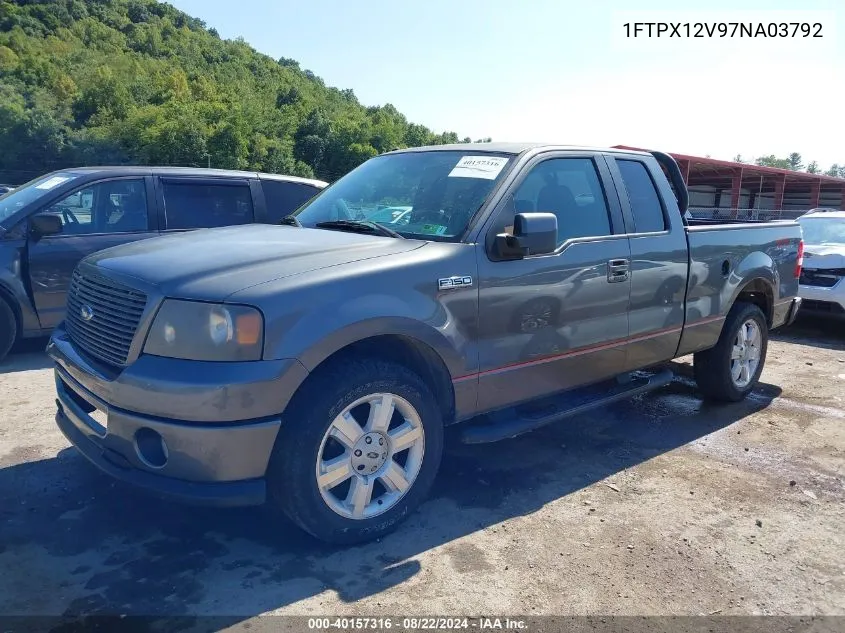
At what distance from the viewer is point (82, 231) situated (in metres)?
6.26

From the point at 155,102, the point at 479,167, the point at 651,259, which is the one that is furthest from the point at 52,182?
the point at 155,102

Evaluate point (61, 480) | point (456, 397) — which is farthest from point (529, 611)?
point (61, 480)

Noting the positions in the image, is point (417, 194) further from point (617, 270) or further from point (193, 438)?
point (193, 438)

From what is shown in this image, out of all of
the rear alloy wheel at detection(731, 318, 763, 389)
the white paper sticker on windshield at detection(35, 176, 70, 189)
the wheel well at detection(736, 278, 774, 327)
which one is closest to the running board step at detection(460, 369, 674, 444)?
the rear alloy wheel at detection(731, 318, 763, 389)

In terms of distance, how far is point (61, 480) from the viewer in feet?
12.0

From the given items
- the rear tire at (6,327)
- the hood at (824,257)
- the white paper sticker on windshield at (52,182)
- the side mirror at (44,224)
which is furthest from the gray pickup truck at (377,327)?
the hood at (824,257)

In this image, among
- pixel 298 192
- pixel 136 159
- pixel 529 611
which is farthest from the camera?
pixel 136 159

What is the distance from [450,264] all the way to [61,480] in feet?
8.18

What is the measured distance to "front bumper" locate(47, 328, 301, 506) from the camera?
262cm

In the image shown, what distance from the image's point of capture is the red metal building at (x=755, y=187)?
33.4 meters

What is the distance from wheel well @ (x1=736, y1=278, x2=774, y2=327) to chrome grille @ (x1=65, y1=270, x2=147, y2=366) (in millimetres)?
4499

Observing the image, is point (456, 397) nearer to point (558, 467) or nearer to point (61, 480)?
point (558, 467)

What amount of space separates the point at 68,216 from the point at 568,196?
480 cm

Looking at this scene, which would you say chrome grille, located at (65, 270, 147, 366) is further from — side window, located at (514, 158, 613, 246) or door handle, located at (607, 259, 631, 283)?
door handle, located at (607, 259, 631, 283)
